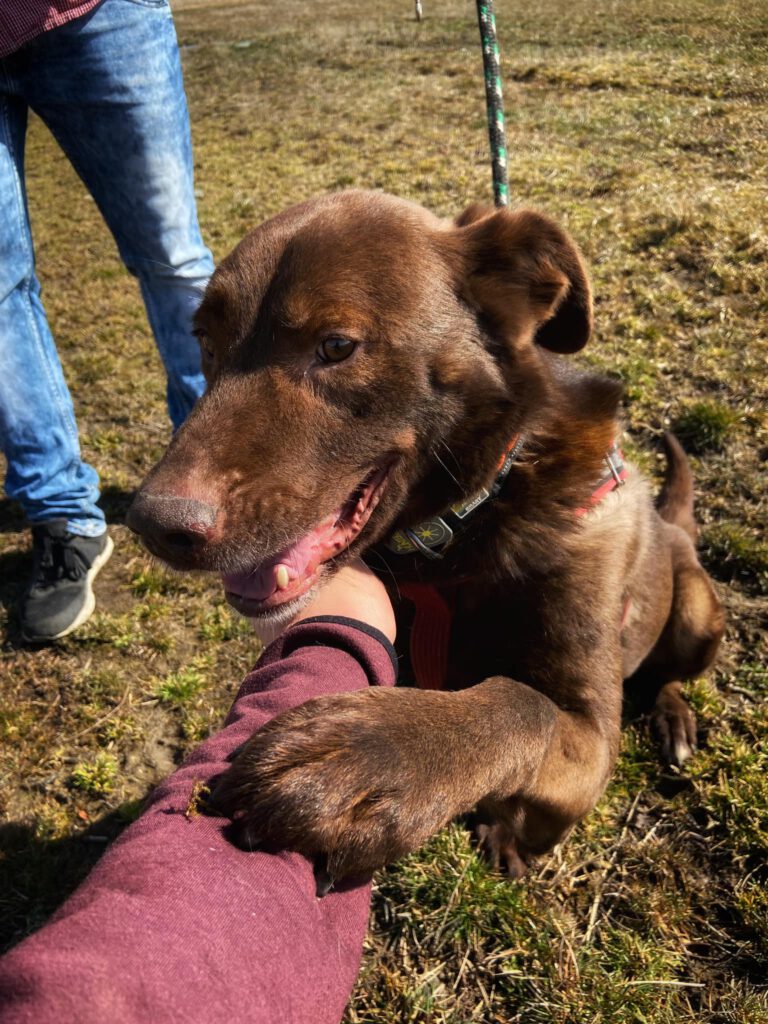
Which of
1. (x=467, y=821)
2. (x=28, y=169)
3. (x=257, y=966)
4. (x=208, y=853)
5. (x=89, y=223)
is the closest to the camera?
(x=257, y=966)

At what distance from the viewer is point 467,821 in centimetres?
268

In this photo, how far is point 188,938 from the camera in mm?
919

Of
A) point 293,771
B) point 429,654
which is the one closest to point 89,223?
point 429,654

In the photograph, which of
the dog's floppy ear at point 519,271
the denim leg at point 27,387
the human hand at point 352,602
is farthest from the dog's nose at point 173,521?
the denim leg at point 27,387

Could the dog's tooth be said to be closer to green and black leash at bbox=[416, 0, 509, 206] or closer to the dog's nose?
the dog's nose

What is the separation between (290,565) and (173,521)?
37cm

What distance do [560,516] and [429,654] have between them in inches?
22.7

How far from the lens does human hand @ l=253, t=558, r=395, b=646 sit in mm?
2039

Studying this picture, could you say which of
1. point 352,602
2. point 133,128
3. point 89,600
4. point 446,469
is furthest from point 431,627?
point 133,128

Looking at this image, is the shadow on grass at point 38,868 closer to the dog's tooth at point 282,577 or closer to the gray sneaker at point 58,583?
the gray sneaker at point 58,583

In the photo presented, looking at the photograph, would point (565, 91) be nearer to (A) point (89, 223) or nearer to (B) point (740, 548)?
(A) point (89, 223)

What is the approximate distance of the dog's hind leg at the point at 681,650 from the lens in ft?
9.34

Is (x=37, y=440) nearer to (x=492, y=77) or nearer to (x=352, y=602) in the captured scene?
(x=352, y=602)

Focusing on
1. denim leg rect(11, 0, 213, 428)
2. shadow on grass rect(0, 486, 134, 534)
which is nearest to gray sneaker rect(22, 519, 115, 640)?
shadow on grass rect(0, 486, 134, 534)
